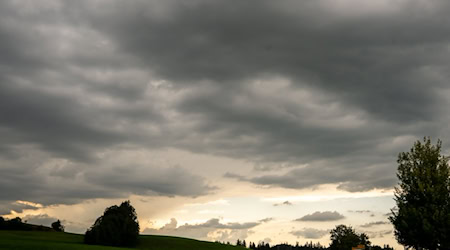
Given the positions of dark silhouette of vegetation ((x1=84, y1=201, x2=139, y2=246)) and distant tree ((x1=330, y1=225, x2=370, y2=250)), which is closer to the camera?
dark silhouette of vegetation ((x1=84, y1=201, x2=139, y2=246))

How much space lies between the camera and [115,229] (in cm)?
9050

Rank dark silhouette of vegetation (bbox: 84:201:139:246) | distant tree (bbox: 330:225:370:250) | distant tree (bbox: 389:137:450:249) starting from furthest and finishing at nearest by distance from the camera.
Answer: distant tree (bbox: 330:225:370:250) → dark silhouette of vegetation (bbox: 84:201:139:246) → distant tree (bbox: 389:137:450:249)

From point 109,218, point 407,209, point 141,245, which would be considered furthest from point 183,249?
point 407,209

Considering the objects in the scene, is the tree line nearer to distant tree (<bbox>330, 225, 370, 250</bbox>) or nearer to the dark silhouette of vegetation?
the dark silhouette of vegetation

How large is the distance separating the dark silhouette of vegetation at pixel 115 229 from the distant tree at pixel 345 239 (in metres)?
67.5

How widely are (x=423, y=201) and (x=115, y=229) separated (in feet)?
213

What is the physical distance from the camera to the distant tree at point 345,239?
131038 mm

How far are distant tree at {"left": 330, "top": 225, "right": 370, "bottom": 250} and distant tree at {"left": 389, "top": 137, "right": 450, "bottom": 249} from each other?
9037cm

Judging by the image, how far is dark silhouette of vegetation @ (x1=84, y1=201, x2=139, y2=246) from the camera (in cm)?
8994

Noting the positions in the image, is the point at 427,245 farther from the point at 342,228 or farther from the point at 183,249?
the point at 342,228

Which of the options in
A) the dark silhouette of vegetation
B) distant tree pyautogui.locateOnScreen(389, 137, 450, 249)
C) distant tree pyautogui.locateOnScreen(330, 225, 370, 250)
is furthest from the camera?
distant tree pyautogui.locateOnScreen(330, 225, 370, 250)

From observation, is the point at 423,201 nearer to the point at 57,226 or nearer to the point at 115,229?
the point at 115,229

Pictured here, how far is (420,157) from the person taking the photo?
45.4m

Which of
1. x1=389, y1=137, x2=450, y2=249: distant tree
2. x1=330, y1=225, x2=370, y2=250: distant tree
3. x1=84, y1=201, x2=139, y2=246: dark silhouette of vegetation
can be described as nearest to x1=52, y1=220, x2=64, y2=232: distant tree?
x1=84, y1=201, x2=139, y2=246: dark silhouette of vegetation
